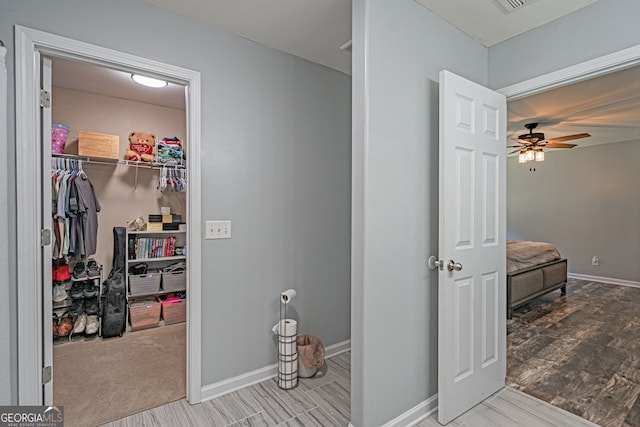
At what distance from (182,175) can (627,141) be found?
24.0 ft

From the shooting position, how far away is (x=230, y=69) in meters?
2.28

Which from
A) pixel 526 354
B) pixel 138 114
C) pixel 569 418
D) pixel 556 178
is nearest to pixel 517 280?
pixel 526 354

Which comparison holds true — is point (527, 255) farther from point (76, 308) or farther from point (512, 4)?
point (76, 308)

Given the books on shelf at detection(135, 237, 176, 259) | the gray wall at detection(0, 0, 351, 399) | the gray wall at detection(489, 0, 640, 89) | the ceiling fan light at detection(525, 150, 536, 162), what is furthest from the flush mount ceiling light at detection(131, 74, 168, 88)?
the ceiling fan light at detection(525, 150, 536, 162)

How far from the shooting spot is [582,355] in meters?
2.92

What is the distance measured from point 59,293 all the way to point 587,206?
26.9 ft

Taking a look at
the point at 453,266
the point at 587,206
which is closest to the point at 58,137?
the point at 453,266

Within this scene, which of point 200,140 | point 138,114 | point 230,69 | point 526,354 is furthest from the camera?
point 138,114

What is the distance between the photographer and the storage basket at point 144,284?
11.9 ft

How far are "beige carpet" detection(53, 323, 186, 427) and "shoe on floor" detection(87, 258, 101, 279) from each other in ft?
2.11

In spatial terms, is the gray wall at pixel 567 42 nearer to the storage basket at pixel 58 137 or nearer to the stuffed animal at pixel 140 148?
the stuffed animal at pixel 140 148

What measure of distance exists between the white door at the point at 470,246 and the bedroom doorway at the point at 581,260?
0.42 m

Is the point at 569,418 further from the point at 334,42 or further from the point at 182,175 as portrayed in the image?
the point at 182,175

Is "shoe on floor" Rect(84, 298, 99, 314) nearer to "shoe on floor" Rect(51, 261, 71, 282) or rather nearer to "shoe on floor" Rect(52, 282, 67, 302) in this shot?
"shoe on floor" Rect(52, 282, 67, 302)
